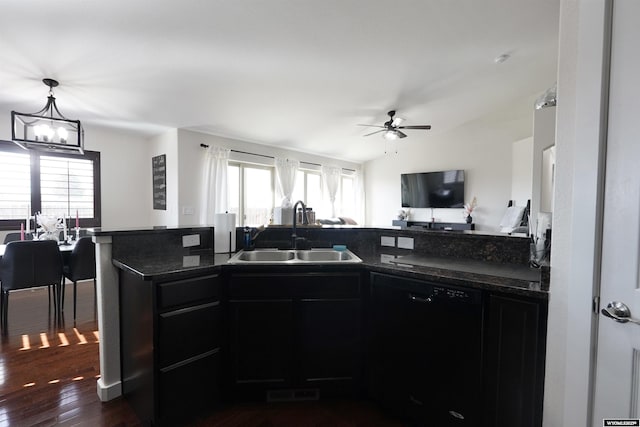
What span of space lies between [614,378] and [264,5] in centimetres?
277

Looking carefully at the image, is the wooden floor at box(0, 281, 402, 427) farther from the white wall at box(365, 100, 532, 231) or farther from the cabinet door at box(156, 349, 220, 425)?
the white wall at box(365, 100, 532, 231)

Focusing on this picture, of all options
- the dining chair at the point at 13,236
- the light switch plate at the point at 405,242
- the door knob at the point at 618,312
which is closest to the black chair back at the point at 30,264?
the dining chair at the point at 13,236

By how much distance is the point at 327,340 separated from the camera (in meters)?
1.69

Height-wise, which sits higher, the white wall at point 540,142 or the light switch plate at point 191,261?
the white wall at point 540,142

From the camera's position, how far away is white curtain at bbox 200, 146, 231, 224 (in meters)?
4.50

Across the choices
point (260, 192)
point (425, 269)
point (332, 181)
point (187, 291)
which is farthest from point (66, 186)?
point (425, 269)

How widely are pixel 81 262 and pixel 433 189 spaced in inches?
242

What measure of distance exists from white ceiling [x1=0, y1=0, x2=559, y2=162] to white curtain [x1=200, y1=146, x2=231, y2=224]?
17.8 inches

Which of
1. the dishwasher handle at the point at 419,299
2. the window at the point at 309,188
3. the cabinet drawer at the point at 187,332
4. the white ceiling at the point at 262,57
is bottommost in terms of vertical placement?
the cabinet drawer at the point at 187,332

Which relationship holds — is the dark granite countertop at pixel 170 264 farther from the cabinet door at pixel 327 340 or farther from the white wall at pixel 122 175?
the white wall at pixel 122 175

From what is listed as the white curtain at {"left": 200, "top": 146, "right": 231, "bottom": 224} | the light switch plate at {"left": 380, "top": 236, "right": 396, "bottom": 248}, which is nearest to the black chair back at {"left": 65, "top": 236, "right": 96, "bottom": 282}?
the white curtain at {"left": 200, "top": 146, "right": 231, "bottom": 224}

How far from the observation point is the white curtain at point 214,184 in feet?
14.8

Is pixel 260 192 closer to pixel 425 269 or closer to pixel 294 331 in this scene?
pixel 294 331

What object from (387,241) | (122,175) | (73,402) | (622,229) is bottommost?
(73,402)
